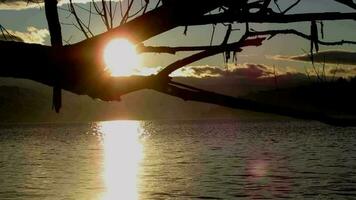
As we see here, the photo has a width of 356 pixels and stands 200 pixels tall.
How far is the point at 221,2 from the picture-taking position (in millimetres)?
3771

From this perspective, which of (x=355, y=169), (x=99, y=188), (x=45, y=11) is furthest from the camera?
(x=355, y=169)

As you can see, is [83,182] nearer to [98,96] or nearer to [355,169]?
[355,169]

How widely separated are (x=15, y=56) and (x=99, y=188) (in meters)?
78.9

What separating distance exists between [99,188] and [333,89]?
79.5m

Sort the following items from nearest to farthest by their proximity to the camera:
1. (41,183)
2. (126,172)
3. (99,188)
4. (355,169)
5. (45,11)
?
(45,11) → (99,188) → (41,183) → (355,169) → (126,172)

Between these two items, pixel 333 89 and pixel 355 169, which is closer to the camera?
pixel 333 89

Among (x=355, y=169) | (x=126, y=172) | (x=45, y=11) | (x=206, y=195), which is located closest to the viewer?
(x=45, y=11)

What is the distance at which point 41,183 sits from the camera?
8775 cm

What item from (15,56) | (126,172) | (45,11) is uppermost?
(45,11)

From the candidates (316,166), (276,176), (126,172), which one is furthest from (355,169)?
(126,172)

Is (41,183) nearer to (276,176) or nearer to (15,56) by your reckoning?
(276,176)

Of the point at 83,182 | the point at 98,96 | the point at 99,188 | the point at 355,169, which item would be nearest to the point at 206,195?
the point at 99,188

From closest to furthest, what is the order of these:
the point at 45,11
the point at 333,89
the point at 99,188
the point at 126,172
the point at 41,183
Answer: the point at 333,89 < the point at 45,11 < the point at 99,188 < the point at 41,183 < the point at 126,172

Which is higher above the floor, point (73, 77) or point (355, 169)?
point (73, 77)
